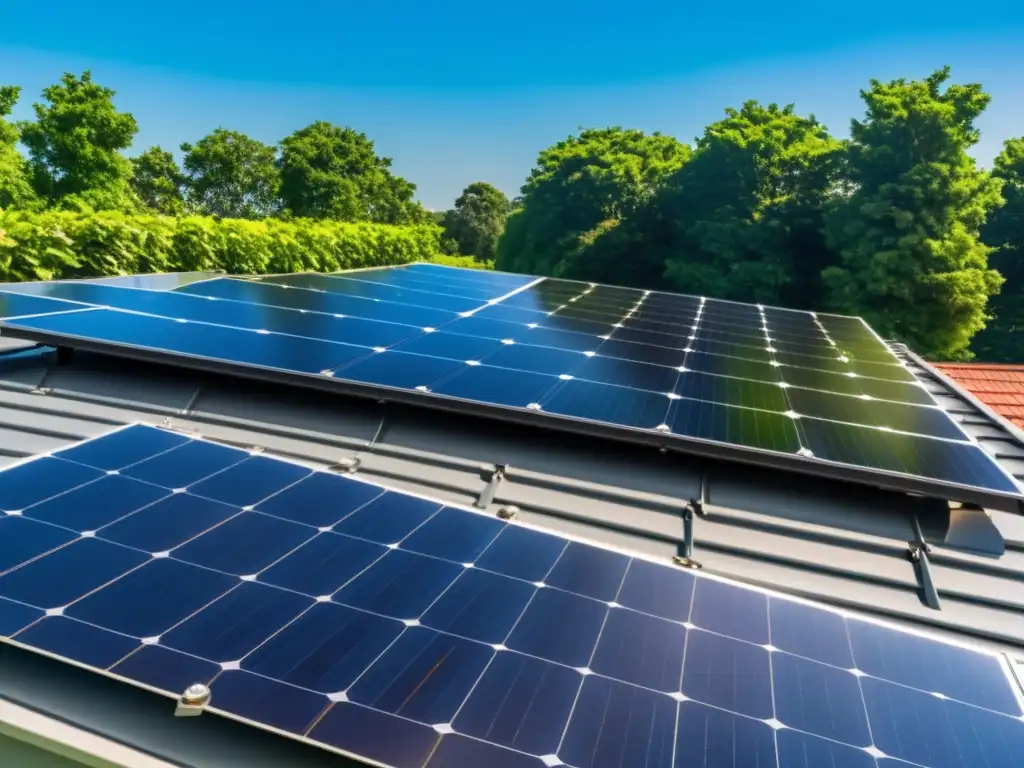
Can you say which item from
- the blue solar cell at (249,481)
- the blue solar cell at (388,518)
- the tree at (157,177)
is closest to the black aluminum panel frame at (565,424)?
the blue solar cell at (249,481)

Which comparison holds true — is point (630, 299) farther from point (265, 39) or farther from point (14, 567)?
point (265, 39)

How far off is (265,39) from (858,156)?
106 meters

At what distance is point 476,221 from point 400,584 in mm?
112646

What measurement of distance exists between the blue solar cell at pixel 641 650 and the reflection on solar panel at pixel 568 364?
117 inches

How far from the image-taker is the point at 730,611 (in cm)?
436

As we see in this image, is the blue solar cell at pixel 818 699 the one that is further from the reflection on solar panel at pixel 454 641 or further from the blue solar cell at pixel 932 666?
the blue solar cell at pixel 932 666

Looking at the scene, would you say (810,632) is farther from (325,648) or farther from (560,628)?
(325,648)

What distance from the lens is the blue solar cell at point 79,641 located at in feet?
11.0

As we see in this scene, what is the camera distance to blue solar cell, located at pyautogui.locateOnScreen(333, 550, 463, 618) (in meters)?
3.91

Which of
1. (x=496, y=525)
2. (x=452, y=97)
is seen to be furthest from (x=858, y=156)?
(x=452, y=97)

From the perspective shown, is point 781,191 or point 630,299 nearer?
point 630,299

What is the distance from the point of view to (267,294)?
12.0 metres

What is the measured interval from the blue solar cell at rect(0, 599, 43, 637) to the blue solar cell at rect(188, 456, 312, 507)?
145cm

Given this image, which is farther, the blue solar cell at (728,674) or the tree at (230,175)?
the tree at (230,175)
